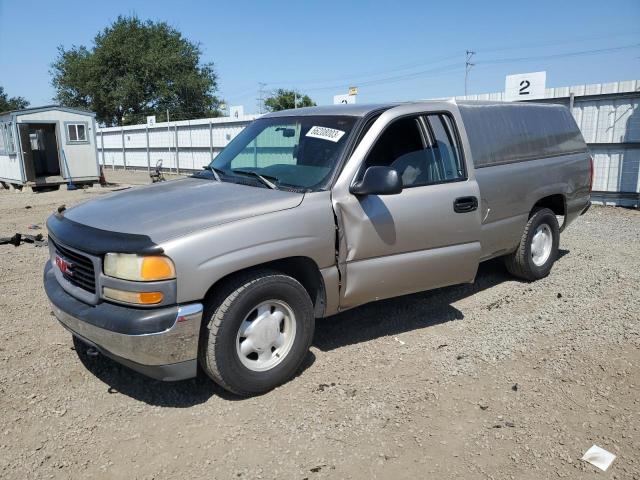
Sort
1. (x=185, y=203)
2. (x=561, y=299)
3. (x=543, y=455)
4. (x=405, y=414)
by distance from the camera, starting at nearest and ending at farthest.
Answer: (x=543, y=455), (x=405, y=414), (x=185, y=203), (x=561, y=299)

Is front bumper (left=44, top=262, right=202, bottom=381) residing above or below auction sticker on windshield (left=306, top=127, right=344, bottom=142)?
below

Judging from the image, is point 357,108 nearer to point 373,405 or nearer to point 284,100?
point 373,405

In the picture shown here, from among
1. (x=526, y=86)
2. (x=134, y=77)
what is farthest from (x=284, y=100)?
(x=526, y=86)

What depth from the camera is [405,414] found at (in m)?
3.21

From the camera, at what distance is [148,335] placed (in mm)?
2861

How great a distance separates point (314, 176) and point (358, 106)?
906 millimetres

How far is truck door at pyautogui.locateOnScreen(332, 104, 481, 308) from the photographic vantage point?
3.67 meters

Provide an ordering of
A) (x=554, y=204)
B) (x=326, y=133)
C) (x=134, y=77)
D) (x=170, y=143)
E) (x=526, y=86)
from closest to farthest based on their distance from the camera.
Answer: (x=326, y=133) < (x=554, y=204) < (x=526, y=86) < (x=170, y=143) < (x=134, y=77)

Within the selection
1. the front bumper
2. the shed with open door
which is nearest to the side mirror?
the front bumper

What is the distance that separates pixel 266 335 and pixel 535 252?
3785mm

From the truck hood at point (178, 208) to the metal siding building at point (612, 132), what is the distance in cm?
1035

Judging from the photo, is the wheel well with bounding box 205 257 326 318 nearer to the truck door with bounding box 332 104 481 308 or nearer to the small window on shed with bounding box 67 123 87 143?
the truck door with bounding box 332 104 481 308

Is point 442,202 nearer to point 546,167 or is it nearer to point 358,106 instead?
point 358,106

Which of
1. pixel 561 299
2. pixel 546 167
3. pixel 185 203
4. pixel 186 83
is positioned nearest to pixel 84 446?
pixel 185 203
